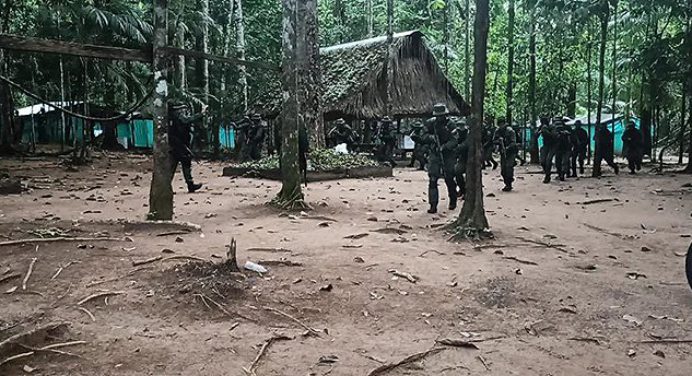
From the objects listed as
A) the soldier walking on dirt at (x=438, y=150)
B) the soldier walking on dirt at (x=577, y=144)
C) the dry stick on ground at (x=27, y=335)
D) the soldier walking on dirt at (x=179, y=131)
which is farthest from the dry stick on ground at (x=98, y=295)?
the soldier walking on dirt at (x=577, y=144)

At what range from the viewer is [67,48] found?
22.9ft

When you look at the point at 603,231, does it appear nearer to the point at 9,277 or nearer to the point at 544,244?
the point at 544,244

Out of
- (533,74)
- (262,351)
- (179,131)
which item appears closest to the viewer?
(262,351)

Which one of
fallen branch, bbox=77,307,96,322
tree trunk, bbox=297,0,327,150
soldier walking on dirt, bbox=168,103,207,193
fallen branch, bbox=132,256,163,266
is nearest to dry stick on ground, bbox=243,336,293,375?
fallen branch, bbox=77,307,96,322

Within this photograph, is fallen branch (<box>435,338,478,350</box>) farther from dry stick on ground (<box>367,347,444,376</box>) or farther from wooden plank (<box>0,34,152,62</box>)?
wooden plank (<box>0,34,152,62</box>)

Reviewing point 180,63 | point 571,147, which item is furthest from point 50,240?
point 180,63

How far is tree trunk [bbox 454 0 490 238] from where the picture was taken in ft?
25.4

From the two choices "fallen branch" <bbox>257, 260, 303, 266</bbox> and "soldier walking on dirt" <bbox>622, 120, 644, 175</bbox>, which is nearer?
"fallen branch" <bbox>257, 260, 303, 266</bbox>

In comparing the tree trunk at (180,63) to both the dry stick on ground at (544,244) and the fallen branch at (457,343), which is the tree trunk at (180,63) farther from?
the fallen branch at (457,343)

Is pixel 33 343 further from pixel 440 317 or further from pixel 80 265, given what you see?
pixel 440 317

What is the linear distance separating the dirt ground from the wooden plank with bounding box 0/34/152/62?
6.72ft

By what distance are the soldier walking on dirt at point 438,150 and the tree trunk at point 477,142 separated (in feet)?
7.19

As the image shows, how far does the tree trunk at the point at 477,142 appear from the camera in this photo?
7750 mm

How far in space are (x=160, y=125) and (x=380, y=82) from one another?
15.7m
